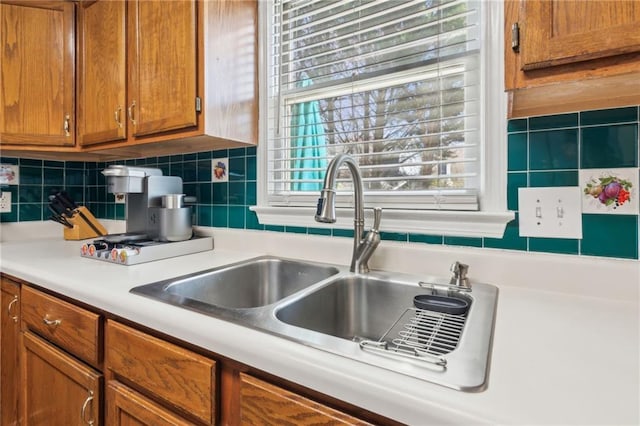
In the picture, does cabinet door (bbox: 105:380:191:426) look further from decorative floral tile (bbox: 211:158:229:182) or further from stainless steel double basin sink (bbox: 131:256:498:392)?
decorative floral tile (bbox: 211:158:229:182)

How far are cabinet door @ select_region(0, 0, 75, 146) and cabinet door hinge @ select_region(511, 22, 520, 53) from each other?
187 cm

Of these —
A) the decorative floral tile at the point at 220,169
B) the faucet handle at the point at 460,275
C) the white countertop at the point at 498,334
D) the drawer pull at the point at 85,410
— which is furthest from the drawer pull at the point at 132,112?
the faucet handle at the point at 460,275

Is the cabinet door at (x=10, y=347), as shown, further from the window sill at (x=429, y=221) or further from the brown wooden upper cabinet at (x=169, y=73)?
the window sill at (x=429, y=221)

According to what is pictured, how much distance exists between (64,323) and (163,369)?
46cm

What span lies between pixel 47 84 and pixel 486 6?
1.89 metres

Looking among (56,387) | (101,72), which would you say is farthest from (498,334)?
(101,72)

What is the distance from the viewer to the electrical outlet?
1.78 metres

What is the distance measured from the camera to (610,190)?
2.68ft

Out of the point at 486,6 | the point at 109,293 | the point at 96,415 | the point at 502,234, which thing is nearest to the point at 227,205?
the point at 109,293

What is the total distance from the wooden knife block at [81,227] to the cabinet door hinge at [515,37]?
79.2 inches

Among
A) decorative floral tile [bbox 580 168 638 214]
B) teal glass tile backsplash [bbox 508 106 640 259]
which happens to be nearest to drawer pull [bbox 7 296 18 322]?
teal glass tile backsplash [bbox 508 106 640 259]

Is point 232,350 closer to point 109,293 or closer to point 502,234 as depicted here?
point 109,293

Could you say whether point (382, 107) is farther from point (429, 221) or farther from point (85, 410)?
point (85, 410)

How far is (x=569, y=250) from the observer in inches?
34.2
